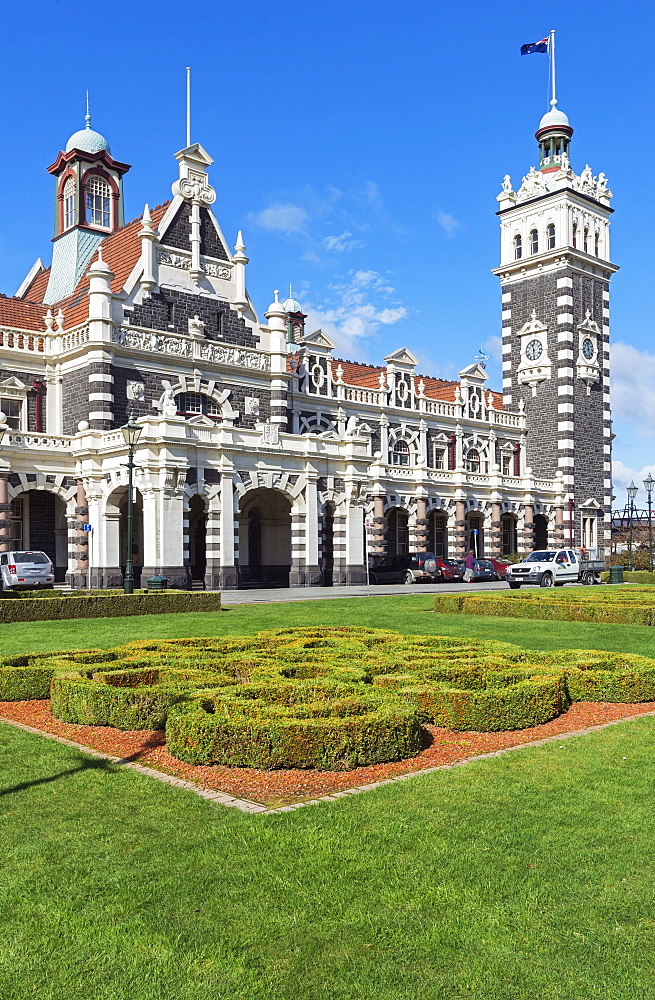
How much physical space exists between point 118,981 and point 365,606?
71.5 feet

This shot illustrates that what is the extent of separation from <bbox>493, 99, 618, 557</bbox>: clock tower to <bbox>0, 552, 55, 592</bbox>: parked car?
4106cm

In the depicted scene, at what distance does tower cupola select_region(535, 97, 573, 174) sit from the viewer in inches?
2633

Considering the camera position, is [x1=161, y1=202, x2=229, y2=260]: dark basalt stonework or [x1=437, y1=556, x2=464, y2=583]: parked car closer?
[x1=161, y1=202, x2=229, y2=260]: dark basalt stonework

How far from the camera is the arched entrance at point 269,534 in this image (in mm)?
44531

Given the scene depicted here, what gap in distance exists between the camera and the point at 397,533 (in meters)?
56.3

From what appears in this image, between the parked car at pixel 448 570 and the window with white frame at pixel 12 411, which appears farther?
the parked car at pixel 448 570

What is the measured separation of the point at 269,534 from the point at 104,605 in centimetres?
2271

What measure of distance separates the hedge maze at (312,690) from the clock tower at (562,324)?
52670 millimetres

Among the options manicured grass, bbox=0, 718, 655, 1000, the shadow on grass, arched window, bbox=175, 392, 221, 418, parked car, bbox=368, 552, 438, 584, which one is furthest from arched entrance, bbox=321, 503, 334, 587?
manicured grass, bbox=0, 718, 655, 1000

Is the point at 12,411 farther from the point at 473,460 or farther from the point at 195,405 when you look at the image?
the point at 473,460

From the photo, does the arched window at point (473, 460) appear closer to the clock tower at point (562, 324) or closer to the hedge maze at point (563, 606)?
the clock tower at point (562, 324)

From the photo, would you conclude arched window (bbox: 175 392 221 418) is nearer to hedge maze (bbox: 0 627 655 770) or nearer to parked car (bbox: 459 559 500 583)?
parked car (bbox: 459 559 500 583)

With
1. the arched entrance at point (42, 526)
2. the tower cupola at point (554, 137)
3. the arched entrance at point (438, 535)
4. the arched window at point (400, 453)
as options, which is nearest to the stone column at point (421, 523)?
the arched window at point (400, 453)

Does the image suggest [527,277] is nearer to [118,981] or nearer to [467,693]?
[467,693]
